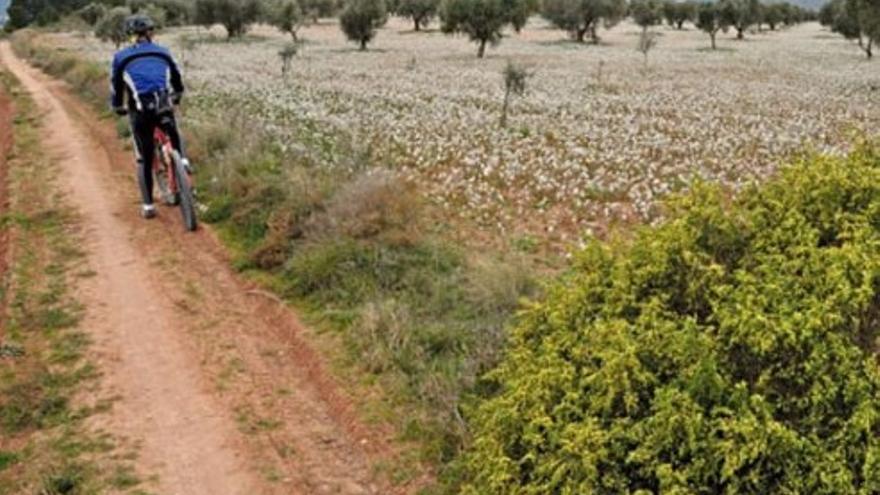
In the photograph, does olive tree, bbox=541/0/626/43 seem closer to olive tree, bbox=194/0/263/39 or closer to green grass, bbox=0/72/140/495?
olive tree, bbox=194/0/263/39

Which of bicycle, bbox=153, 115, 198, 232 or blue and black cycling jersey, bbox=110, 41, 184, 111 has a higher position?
blue and black cycling jersey, bbox=110, 41, 184, 111

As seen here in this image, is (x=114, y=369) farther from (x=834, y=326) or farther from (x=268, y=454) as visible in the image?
(x=834, y=326)

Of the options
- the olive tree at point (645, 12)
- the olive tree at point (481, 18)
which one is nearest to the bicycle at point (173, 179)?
the olive tree at point (481, 18)

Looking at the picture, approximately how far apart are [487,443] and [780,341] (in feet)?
5.38

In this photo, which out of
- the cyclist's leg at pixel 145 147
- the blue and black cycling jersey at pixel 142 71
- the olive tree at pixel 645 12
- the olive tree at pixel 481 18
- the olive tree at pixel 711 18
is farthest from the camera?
the olive tree at pixel 645 12

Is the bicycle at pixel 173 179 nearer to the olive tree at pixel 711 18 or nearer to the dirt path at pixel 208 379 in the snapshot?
the dirt path at pixel 208 379

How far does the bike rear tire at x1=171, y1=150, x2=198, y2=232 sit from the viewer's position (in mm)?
13047

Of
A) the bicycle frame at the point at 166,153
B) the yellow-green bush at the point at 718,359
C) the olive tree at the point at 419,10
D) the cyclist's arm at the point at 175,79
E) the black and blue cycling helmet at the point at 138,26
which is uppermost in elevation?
the black and blue cycling helmet at the point at 138,26

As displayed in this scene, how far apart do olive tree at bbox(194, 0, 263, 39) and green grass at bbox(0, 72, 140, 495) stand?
79.9m

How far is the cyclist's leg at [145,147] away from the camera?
43.8ft

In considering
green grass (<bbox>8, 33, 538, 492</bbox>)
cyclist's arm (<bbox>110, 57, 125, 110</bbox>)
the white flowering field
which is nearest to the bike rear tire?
green grass (<bbox>8, 33, 538, 492</bbox>)

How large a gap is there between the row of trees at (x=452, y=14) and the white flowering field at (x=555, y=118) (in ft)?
16.9

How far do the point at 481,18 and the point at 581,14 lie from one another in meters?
24.2

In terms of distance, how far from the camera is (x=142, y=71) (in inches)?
507
